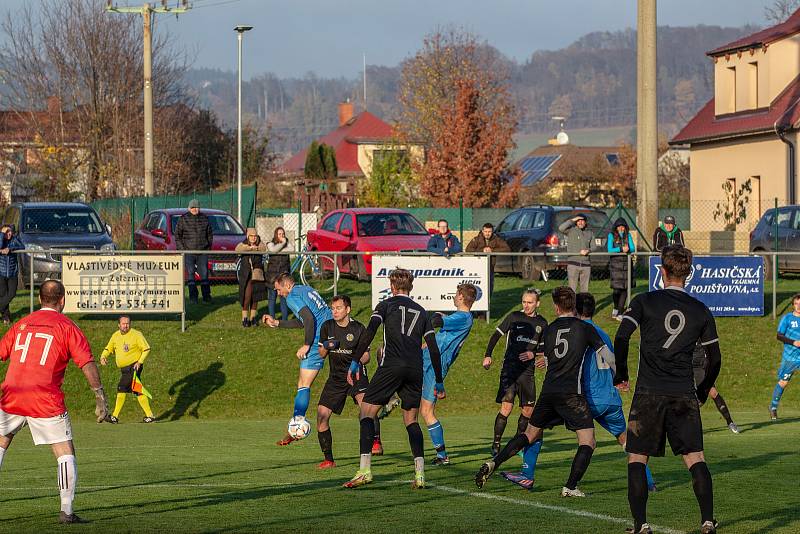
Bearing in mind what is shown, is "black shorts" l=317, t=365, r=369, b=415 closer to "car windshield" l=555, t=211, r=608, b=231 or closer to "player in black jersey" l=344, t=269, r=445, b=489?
"player in black jersey" l=344, t=269, r=445, b=489

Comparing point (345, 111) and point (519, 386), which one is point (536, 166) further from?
point (519, 386)

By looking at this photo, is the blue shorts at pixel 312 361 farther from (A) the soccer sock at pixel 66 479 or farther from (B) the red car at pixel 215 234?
(B) the red car at pixel 215 234

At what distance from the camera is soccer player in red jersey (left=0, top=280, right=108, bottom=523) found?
9.31 m

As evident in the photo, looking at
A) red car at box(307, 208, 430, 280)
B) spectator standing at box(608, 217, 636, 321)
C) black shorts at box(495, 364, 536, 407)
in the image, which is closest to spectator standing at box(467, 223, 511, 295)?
red car at box(307, 208, 430, 280)

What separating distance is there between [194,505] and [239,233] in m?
16.4

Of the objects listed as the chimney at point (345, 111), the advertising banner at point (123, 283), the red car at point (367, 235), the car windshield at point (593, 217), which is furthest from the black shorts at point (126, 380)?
the chimney at point (345, 111)

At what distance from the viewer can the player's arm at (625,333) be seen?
8.44m

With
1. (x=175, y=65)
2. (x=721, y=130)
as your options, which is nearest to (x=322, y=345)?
(x=721, y=130)

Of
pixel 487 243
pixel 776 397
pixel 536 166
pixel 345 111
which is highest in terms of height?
pixel 345 111

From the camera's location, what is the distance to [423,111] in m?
65.8

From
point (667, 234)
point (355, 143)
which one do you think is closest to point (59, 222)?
point (667, 234)

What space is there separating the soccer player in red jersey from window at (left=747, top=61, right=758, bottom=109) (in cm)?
3288

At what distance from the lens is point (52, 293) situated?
9.46 metres

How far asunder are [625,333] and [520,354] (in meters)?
4.45
